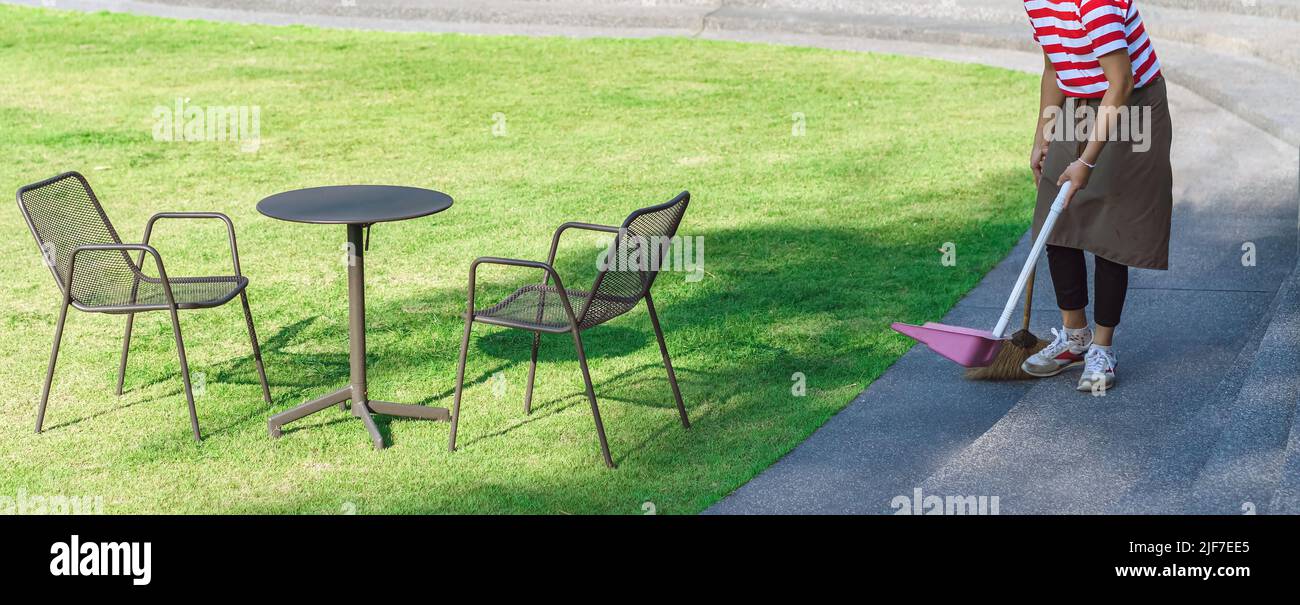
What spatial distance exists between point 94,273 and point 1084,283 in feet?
14.2

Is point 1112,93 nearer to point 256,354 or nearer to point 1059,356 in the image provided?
point 1059,356

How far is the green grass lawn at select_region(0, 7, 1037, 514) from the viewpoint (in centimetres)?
532

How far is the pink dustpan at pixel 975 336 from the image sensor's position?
17.4 feet

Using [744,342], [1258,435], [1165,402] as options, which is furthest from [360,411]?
[1258,435]

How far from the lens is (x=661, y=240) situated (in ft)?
16.9

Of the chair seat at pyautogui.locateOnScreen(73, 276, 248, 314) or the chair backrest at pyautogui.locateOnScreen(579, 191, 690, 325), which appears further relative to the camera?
the chair seat at pyautogui.locateOnScreen(73, 276, 248, 314)

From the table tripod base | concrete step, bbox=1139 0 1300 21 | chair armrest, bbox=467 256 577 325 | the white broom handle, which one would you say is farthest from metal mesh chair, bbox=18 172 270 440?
concrete step, bbox=1139 0 1300 21

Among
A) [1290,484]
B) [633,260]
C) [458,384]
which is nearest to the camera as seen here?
[1290,484]

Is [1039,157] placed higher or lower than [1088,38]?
lower

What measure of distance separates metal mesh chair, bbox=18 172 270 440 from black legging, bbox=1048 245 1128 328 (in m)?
3.52

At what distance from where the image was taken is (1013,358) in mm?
5895

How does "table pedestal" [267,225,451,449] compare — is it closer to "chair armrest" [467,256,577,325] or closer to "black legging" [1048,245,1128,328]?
"chair armrest" [467,256,577,325]
